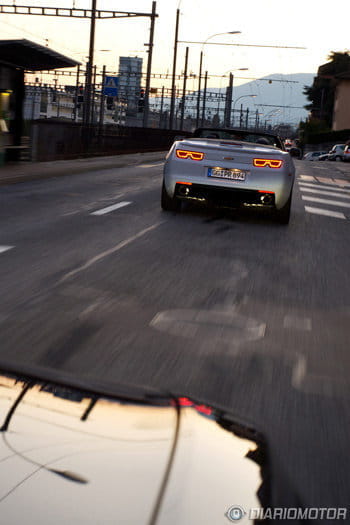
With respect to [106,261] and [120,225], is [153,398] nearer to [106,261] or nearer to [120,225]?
[106,261]

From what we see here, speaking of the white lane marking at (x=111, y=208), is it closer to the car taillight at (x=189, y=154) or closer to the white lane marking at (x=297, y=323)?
the car taillight at (x=189, y=154)

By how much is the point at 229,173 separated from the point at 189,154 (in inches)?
27.3

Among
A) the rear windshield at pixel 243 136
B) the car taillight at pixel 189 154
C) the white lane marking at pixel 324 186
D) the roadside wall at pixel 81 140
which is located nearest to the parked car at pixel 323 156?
the roadside wall at pixel 81 140

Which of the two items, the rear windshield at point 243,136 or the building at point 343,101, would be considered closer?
the rear windshield at point 243,136

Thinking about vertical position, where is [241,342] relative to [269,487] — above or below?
below

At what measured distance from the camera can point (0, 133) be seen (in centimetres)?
1986

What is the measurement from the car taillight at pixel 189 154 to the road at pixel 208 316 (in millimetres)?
943

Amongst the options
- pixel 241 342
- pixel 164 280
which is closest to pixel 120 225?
pixel 164 280

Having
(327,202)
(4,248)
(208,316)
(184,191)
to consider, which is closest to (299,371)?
(208,316)

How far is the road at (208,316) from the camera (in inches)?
128

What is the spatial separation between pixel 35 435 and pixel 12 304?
384 centimetres

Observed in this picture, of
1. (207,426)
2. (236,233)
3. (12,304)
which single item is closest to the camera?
(207,426)

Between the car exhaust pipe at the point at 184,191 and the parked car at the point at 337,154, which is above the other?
the car exhaust pipe at the point at 184,191

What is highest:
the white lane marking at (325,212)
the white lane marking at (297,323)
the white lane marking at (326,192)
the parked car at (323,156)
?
the white lane marking at (297,323)
